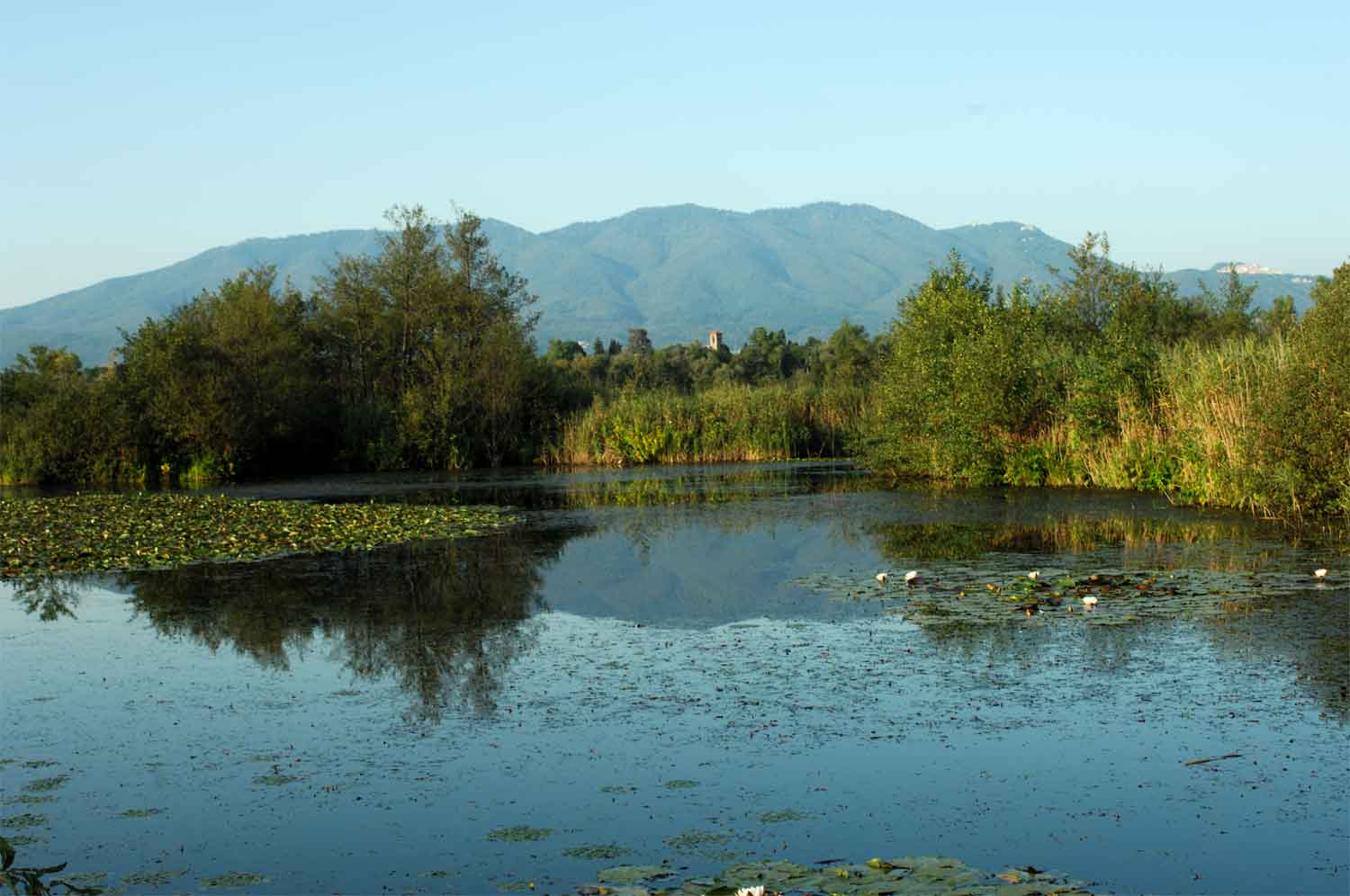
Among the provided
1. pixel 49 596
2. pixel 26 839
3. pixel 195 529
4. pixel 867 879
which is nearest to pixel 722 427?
pixel 195 529

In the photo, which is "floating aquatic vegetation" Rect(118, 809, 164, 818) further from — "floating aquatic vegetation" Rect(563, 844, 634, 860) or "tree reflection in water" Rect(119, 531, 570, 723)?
"floating aquatic vegetation" Rect(563, 844, 634, 860)

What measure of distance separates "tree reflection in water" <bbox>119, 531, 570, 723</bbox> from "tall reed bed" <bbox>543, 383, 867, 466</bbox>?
22.6m

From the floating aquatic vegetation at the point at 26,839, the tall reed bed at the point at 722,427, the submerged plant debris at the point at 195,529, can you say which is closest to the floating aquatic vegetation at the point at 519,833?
the floating aquatic vegetation at the point at 26,839

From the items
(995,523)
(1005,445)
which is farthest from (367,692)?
(1005,445)

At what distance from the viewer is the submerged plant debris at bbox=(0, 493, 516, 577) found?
1969cm

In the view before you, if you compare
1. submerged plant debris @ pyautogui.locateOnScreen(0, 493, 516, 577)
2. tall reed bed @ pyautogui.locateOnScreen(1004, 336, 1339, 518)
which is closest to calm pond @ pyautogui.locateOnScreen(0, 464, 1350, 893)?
submerged plant debris @ pyautogui.locateOnScreen(0, 493, 516, 577)

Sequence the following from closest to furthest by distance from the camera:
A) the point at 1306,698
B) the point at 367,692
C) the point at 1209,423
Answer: the point at 1306,698
the point at 367,692
the point at 1209,423

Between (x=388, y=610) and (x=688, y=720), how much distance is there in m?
6.12

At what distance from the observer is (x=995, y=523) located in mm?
21156

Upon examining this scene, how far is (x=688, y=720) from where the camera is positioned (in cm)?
931

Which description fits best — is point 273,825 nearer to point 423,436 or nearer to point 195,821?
point 195,821

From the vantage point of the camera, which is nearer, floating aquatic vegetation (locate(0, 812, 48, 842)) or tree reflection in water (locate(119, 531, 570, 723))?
floating aquatic vegetation (locate(0, 812, 48, 842))

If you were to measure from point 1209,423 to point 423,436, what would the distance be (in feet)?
93.4

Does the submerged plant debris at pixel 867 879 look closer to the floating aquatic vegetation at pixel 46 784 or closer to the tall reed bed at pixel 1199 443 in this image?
the floating aquatic vegetation at pixel 46 784
